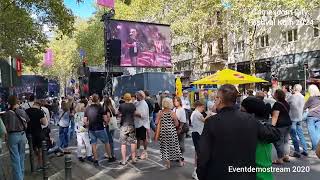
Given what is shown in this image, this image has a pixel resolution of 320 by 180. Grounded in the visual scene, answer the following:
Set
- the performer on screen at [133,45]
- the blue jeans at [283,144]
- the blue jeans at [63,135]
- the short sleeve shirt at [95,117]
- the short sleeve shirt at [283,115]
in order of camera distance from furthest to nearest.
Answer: the performer on screen at [133,45]
the blue jeans at [63,135]
the short sleeve shirt at [95,117]
the blue jeans at [283,144]
the short sleeve shirt at [283,115]

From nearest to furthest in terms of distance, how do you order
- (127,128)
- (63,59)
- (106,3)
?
(127,128) → (106,3) → (63,59)

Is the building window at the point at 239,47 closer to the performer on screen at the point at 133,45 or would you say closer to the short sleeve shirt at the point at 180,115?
the performer on screen at the point at 133,45

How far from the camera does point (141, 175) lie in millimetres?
10016

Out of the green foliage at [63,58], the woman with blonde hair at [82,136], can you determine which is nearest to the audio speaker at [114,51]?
the woman with blonde hair at [82,136]

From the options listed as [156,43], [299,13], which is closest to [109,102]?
[156,43]

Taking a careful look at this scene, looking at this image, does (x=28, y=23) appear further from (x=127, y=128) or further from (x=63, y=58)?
(x=63, y=58)

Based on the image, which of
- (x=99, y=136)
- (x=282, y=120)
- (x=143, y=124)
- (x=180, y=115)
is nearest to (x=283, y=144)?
(x=282, y=120)

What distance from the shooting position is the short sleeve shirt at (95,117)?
11.6m

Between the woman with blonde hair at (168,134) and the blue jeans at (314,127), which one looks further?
the blue jeans at (314,127)

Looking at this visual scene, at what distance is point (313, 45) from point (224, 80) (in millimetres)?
24045

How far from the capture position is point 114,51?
2391 cm

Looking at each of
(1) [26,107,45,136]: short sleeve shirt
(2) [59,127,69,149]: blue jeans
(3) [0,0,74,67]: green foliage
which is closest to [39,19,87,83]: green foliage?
(3) [0,0,74,67]: green foliage

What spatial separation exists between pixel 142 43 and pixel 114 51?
12.4 ft

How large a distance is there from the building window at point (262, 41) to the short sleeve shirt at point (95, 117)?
113 feet
